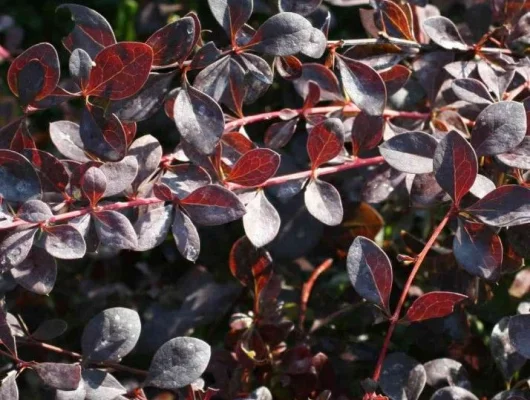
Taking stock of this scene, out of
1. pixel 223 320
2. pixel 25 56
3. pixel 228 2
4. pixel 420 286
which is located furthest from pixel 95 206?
pixel 420 286

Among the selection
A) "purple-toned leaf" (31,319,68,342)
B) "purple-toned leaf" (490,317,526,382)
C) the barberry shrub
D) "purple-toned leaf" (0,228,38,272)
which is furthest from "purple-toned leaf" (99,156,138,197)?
"purple-toned leaf" (490,317,526,382)

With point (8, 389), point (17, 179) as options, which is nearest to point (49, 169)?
point (17, 179)

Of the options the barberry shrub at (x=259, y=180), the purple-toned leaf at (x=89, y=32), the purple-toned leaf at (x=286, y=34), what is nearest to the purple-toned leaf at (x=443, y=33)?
the barberry shrub at (x=259, y=180)

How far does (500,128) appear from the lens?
0.98 metres

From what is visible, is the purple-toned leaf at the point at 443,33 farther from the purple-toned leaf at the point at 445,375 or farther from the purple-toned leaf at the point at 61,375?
the purple-toned leaf at the point at 61,375

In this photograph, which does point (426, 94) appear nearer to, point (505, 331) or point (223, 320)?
point (505, 331)

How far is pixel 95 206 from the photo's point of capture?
98 cm

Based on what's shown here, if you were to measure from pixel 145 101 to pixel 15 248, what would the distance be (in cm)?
25

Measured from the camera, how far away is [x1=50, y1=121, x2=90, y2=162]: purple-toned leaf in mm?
1066

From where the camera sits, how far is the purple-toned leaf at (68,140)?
1066 mm

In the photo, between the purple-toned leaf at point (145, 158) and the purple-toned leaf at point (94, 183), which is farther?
the purple-toned leaf at point (145, 158)

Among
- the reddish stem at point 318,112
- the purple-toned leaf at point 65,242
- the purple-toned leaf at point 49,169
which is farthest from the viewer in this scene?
the reddish stem at point 318,112

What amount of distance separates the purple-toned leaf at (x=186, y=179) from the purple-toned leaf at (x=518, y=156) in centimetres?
39

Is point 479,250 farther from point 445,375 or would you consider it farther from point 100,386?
point 100,386
